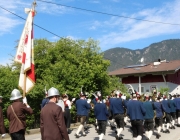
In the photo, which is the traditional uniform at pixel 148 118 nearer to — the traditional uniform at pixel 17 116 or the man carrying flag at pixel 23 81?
the man carrying flag at pixel 23 81

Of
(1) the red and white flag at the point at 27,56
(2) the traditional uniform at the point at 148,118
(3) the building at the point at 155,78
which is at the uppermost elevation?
(3) the building at the point at 155,78

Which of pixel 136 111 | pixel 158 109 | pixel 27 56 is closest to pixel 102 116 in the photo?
pixel 136 111

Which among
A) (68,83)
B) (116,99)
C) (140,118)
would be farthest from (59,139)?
(68,83)

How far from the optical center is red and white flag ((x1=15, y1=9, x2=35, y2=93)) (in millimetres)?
8538

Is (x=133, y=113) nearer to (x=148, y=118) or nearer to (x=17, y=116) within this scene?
(x=148, y=118)

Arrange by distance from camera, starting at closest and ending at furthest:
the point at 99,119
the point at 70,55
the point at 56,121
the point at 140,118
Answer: the point at 56,121, the point at 140,118, the point at 99,119, the point at 70,55

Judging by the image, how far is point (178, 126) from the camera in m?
15.7

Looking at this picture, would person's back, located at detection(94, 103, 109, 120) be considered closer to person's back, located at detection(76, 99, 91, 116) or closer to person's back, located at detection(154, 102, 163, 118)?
person's back, located at detection(76, 99, 91, 116)

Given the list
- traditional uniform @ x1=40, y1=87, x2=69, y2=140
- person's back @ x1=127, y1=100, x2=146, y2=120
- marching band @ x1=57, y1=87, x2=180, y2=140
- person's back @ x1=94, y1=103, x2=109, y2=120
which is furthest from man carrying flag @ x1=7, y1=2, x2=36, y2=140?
person's back @ x1=127, y1=100, x2=146, y2=120

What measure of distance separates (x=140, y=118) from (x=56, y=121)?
16.1 ft

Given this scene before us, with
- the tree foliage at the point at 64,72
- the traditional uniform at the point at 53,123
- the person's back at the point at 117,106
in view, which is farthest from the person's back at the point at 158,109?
the traditional uniform at the point at 53,123

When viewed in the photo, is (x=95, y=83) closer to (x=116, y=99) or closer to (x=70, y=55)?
(x=70, y=55)

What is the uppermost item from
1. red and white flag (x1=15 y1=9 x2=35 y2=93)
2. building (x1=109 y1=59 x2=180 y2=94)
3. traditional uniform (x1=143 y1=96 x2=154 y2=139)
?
building (x1=109 y1=59 x2=180 y2=94)

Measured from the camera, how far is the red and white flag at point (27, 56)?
854 cm
